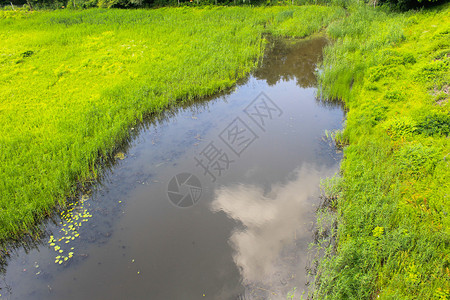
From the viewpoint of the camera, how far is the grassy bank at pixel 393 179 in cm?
391

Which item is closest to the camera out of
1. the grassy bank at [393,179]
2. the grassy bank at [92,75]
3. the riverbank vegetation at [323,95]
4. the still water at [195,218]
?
the grassy bank at [393,179]

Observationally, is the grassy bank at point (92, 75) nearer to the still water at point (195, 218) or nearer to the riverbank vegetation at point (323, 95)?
the riverbank vegetation at point (323, 95)

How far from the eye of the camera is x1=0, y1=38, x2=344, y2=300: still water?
454 cm

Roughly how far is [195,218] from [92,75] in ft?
28.1

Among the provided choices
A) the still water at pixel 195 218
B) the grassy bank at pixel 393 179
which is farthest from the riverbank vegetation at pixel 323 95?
the still water at pixel 195 218

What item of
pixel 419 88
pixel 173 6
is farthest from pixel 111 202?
pixel 173 6

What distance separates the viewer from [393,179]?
17.9 ft

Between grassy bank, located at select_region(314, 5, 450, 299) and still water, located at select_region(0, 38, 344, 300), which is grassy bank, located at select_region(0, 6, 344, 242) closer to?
still water, located at select_region(0, 38, 344, 300)

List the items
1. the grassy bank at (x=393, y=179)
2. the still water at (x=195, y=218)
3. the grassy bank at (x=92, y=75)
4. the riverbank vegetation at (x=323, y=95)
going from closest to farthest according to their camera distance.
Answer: the grassy bank at (x=393, y=179) < the riverbank vegetation at (x=323, y=95) < the still water at (x=195, y=218) < the grassy bank at (x=92, y=75)

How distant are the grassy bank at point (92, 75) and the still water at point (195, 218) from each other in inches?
27.6

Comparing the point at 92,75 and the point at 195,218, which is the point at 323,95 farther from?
the point at 92,75

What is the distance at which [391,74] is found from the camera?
909 centimetres

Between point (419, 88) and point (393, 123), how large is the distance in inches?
95.2

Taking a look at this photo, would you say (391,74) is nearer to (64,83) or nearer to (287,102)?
(287,102)
